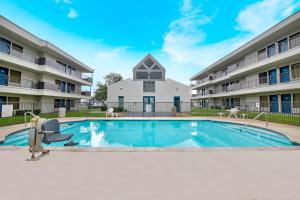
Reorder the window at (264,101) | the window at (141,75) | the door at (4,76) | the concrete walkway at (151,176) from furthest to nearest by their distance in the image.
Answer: the window at (141,75) < the window at (264,101) < the door at (4,76) < the concrete walkway at (151,176)

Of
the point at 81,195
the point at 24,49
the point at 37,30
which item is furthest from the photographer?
the point at 37,30

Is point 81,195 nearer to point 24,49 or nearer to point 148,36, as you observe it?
point 24,49

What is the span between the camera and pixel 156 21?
21859mm

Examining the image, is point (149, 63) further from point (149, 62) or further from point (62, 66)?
point (62, 66)

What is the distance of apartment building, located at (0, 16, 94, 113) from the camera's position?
14.5 metres

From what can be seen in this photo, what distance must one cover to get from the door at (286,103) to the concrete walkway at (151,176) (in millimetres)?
16701

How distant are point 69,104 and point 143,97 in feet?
45.9

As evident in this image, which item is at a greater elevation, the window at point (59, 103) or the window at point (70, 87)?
the window at point (70, 87)

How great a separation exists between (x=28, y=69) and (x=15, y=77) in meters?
1.65

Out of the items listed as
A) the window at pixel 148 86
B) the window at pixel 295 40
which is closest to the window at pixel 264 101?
the window at pixel 295 40

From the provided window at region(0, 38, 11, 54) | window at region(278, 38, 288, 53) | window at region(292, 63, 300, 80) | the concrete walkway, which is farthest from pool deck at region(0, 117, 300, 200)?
window at region(278, 38, 288, 53)

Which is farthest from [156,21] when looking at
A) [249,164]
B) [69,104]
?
[249,164]

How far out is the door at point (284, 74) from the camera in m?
16.6

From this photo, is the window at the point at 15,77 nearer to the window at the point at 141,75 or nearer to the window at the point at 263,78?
the window at the point at 141,75
